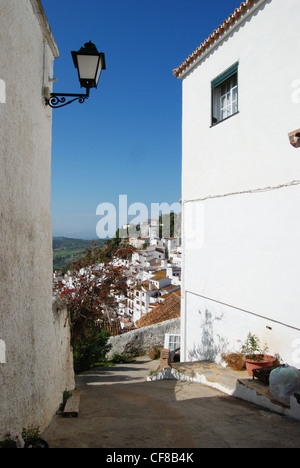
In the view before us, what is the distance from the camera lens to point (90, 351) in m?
16.3

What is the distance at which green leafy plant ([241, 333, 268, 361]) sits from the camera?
Answer: 6.68 metres

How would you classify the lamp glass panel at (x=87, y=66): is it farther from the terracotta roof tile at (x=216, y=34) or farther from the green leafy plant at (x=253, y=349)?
the green leafy plant at (x=253, y=349)

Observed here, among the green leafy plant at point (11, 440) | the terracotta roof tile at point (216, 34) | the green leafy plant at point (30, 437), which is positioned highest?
the terracotta roof tile at point (216, 34)

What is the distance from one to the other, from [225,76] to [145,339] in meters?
13.7

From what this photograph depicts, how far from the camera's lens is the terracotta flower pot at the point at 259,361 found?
21.0 ft

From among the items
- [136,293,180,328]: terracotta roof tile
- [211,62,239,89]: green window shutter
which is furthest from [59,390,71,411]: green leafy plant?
[136,293,180,328]: terracotta roof tile

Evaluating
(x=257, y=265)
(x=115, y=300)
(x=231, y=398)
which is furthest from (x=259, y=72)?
(x=231, y=398)

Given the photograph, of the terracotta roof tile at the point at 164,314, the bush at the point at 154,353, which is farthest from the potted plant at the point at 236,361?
the terracotta roof tile at the point at 164,314

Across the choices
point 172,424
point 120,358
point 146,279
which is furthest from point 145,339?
point 172,424

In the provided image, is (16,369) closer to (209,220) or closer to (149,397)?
(149,397)

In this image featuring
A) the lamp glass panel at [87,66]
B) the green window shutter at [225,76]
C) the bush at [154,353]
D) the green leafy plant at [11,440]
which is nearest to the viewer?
the green leafy plant at [11,440]

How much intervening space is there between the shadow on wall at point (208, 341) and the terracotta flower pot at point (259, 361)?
1506mm

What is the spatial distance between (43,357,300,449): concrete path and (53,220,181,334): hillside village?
240 cm
